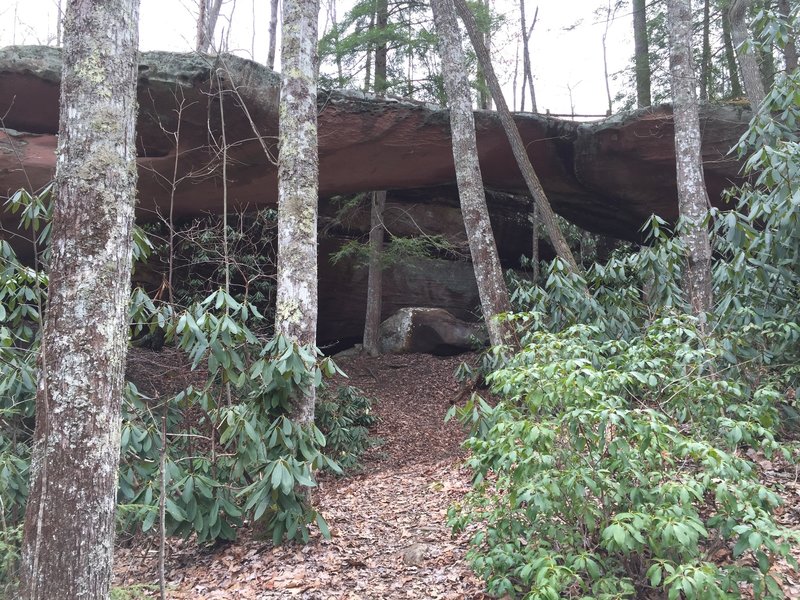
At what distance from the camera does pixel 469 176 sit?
24.2 ft

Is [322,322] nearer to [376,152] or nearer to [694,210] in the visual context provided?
[376,152]

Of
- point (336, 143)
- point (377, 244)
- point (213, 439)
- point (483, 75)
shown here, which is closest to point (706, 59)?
point (483, 75)

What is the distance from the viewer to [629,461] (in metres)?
3.14

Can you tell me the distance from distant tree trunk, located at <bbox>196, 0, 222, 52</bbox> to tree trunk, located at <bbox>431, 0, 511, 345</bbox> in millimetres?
3514

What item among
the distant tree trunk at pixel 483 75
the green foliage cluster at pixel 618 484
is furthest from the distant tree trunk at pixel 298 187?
the distant tree trunk at pixel 483 75

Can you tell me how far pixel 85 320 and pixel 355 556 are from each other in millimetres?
2974

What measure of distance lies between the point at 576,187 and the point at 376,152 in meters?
4.13

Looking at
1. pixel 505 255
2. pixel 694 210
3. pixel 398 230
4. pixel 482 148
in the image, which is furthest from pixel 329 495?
pixel 505 255

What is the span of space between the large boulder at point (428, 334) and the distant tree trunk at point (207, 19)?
6273 mm

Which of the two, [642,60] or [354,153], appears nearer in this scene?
[354,153]

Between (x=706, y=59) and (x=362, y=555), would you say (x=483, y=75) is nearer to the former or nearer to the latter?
(x=706, y=59)

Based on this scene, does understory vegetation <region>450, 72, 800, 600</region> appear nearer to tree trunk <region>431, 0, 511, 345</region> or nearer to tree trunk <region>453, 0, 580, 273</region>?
tree trunk <region>431, 0, 511, 345</region>

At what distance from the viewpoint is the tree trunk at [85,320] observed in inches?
103

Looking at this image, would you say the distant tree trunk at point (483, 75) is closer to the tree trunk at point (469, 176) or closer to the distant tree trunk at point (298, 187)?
the tree trunk at point (469, 176)
